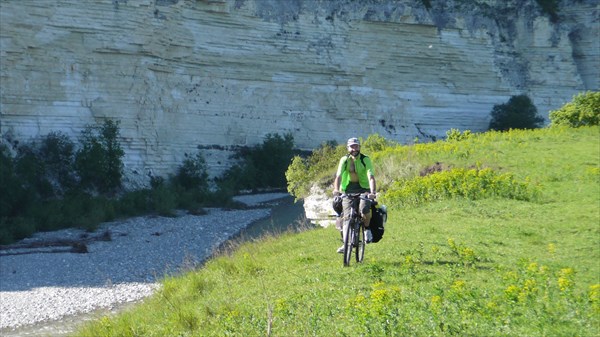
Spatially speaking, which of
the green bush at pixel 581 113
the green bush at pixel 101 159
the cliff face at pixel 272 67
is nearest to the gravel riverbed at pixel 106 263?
the green bush at pixel 101 159

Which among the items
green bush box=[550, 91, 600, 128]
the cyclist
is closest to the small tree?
green bush box=[550, 91, 600, 128]

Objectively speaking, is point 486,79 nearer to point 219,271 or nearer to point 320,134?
point 320,134

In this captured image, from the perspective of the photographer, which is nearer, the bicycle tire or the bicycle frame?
the bicycle frame

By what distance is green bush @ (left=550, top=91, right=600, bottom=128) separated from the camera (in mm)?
26594

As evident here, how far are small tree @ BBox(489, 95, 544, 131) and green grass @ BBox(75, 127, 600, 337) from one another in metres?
29.6

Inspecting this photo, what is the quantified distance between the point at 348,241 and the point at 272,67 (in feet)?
110

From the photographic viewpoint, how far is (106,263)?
23.4 metres

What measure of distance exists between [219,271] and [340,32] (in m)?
35.3

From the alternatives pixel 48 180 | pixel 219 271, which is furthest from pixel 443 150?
pixel 48 180

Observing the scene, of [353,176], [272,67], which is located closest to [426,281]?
[353,176]

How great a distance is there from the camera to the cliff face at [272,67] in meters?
35.3

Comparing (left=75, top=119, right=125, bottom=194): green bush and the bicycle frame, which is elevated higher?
the bicycle frame

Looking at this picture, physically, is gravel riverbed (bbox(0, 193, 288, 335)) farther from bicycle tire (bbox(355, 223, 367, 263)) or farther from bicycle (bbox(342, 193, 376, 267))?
bicycle (bbox(342, 193, 376, 267))

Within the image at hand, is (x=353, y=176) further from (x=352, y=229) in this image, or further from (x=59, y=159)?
(x=59, y=159)
